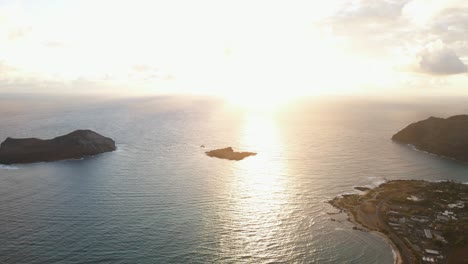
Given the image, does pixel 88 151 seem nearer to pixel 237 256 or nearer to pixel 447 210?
pixel 237 256

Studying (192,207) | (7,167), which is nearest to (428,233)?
(192,207)

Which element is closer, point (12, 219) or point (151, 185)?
point (12, 219)

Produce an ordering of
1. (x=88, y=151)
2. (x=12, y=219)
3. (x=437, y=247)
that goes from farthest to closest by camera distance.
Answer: (x=88, y=151) → (x=12, y=219) → (x=437, y=247)

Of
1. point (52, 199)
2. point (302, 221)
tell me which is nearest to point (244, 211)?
point (302, 221)

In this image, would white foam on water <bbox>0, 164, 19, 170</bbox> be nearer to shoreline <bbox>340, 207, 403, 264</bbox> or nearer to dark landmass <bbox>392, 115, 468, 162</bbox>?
shoreline <bbox>340, 207, 403, 264</bbox>

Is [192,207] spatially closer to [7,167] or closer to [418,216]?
Answer: [418,216]

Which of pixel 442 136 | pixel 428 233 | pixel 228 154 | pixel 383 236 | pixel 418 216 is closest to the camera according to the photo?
A: pixel 383 236
